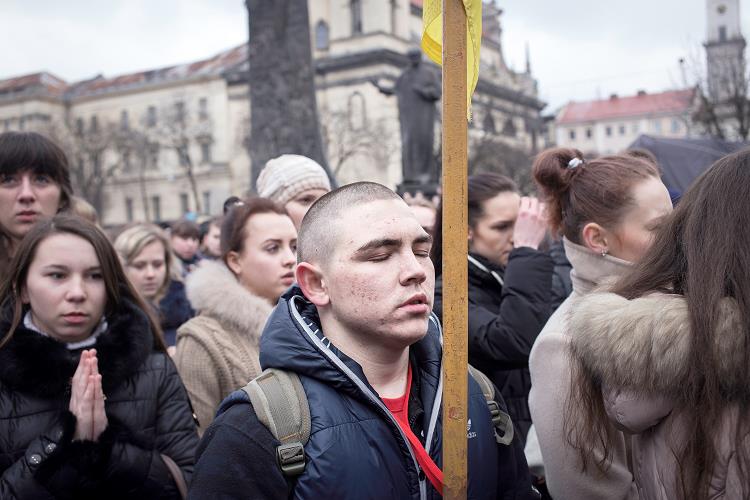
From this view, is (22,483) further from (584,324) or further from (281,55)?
(281,55)

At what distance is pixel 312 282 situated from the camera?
2.23 m

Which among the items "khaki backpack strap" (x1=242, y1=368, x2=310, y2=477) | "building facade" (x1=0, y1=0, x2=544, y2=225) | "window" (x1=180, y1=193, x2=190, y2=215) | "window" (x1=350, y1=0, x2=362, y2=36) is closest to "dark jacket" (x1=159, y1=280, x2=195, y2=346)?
"khaki backpack strap" (x1=242, y1=368, x2=310, y2=477)

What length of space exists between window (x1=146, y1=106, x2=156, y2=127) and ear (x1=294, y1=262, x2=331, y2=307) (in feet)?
198

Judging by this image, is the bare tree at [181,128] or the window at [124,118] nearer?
the bare tree at [181,128]

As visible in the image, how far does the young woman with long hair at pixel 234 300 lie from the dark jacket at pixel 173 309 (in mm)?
1796

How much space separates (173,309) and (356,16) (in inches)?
1952

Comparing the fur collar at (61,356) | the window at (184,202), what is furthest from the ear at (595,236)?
the window at (184,202)

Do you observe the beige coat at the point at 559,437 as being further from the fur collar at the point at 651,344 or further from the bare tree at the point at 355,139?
the bare tree at the point at 355,139

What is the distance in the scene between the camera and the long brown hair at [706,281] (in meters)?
1.82

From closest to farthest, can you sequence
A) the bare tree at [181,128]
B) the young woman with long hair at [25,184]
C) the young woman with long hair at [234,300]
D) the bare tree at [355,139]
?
the young woman with long hair at [234,300] < the young woman with long hair at [25,184] < the bare tree at [355,139] < the bare tree at [181,128]

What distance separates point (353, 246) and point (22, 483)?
4.64 feet

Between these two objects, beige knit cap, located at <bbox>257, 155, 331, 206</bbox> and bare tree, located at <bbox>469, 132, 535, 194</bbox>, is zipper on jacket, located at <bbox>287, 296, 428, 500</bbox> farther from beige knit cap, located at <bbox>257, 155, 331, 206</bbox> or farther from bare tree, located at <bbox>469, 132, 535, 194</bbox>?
bare tree, located at <bbox>469, 132, 535, 194</bbox>

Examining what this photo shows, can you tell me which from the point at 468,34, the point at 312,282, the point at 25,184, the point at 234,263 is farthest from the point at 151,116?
the point at 468,34

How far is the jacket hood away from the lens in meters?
2.04
